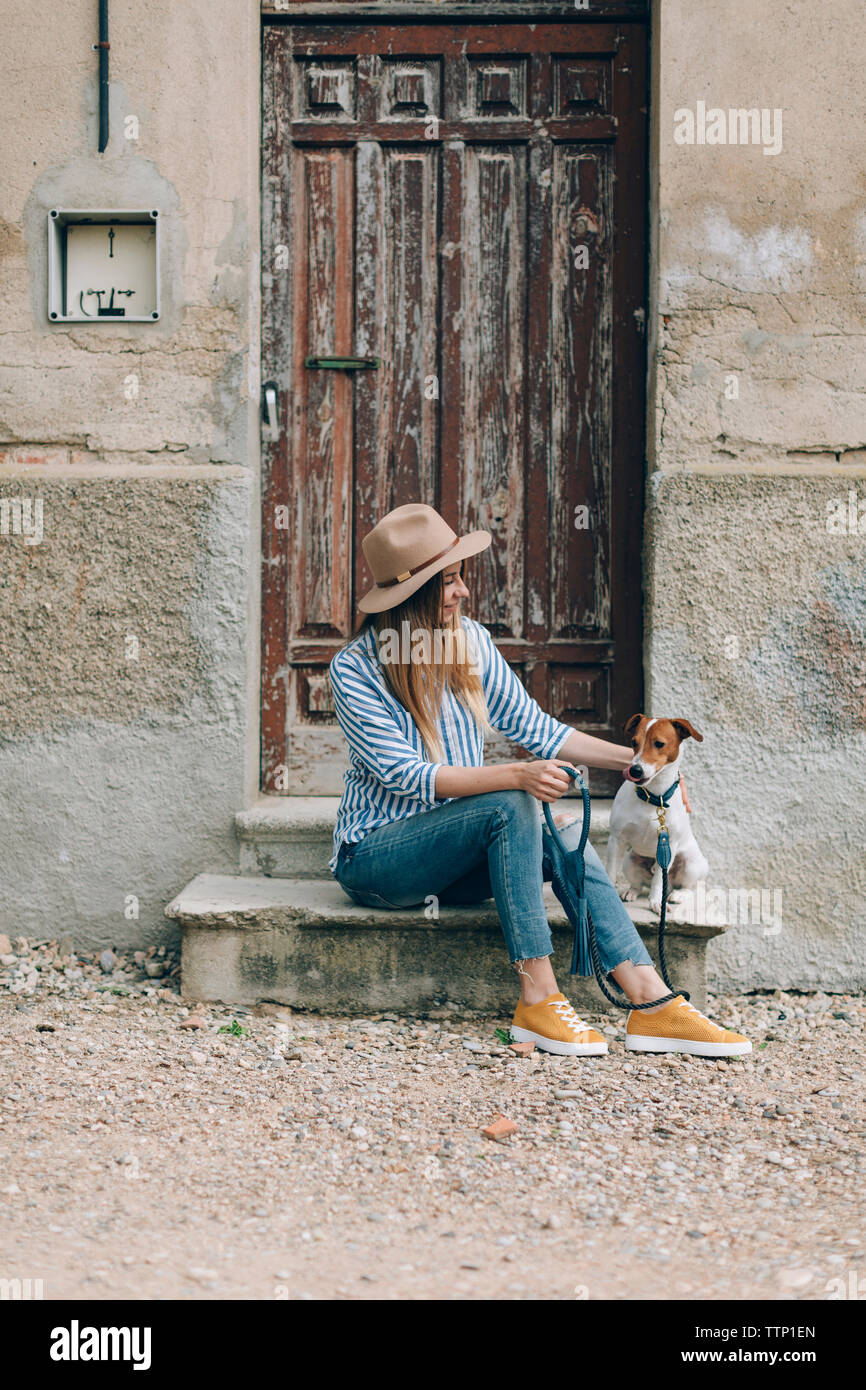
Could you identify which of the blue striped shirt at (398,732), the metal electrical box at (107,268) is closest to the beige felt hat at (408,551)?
the blue striped shirt at (398,732)

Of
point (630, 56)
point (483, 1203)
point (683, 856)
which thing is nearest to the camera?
point (483, 1203)

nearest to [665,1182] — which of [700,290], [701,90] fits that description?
[700,290]

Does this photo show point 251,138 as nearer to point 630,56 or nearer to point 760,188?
point 630,56

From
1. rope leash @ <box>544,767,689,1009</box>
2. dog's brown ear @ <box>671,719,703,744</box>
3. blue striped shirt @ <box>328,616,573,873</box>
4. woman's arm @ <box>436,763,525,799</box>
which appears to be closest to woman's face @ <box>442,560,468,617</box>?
blue striped shirt @ <box>328,616,573,873</box>

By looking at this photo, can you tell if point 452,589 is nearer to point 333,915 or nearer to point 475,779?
point 475,779

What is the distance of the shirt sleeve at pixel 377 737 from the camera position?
10.7ft

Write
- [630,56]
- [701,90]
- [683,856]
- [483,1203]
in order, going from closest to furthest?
[483,1203], [683,856], [701,90], [630,56]

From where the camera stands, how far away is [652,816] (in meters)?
3.47

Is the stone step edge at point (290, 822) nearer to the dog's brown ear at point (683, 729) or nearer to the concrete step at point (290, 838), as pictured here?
the concrete step at point (290, 838)

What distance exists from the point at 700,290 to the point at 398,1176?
2856 mm

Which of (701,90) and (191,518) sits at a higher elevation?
(701,90)

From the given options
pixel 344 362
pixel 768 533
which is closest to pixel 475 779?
pixel 768 533

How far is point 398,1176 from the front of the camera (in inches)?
98.3

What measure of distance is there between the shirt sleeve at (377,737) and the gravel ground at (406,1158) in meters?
0.73
